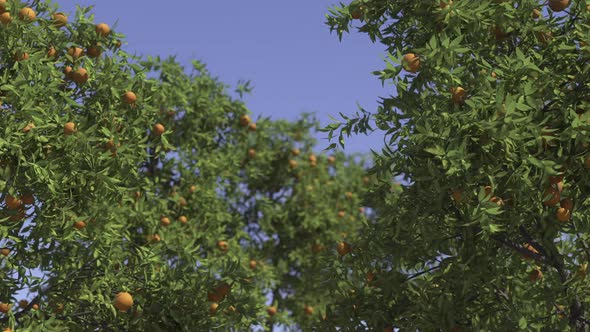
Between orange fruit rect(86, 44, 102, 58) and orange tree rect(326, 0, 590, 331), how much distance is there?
13.9 feet

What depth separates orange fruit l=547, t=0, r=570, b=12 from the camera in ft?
37.3

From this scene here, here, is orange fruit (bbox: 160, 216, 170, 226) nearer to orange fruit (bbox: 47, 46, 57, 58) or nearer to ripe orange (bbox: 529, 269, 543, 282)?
orange fruit (bbox: 47, 46, 57, 58)

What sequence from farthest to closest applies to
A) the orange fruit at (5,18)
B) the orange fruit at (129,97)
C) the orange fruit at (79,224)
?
the orange fruit at (129,97) < the orange fruit at (79,224) < the orange fruit at (5,18)

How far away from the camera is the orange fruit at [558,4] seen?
11374mm

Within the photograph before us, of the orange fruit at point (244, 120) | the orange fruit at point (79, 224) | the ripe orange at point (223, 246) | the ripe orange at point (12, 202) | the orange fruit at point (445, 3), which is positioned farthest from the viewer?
the orange fruit at point (244, 120)

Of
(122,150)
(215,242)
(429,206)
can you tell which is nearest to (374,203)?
(429,206)

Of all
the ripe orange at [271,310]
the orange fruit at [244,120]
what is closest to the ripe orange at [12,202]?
the orange fruit at [244,120]

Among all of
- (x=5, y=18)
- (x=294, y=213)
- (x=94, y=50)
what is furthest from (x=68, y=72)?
(x=294, y=213)

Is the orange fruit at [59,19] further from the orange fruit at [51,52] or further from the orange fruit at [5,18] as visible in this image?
the orange fruit at [5,18]

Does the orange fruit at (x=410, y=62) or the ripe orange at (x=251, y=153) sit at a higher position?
the ripe orange at (x=251, y=153)

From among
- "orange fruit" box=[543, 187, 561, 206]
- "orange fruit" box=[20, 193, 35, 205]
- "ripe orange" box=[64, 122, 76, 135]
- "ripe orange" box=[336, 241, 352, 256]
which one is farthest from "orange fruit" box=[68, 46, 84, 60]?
"orange fruit" box=[543, 187, 561, 206]

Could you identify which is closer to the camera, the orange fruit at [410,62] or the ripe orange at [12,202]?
the orange fruit at [410,62]

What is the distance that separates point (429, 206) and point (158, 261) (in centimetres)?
500

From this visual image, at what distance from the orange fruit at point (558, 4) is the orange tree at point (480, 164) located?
0.10ft
